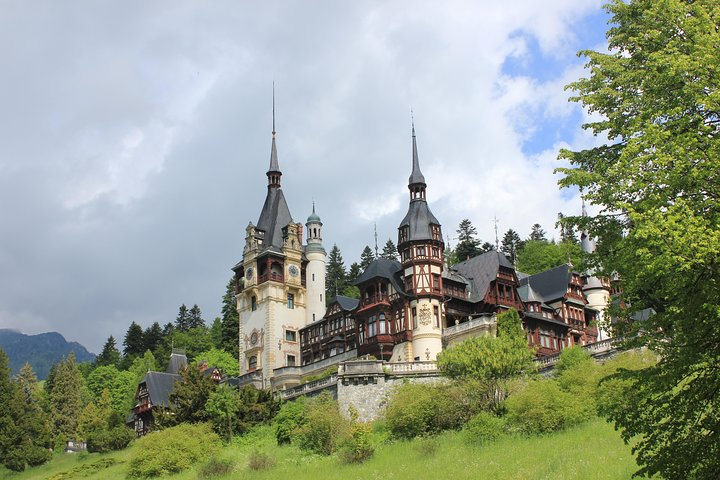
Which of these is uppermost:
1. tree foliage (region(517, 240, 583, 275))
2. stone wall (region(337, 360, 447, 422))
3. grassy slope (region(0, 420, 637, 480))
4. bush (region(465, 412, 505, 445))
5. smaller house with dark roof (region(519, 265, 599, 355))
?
tree foliage (region(517, 240, 583, 275))

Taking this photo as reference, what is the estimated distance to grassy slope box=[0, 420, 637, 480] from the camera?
30516mm

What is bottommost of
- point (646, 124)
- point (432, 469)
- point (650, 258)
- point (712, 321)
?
point (432, 469)

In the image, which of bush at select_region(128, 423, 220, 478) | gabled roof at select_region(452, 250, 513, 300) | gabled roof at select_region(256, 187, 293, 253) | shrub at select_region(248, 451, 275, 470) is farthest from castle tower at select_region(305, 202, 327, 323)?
shrub at select_region(248, 451, 275, 470)

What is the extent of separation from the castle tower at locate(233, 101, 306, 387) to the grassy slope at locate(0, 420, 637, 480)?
933 inches

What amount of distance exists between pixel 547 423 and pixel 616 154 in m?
20.2

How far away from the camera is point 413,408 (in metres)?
44.2

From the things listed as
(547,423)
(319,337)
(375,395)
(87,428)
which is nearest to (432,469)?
(547,423)

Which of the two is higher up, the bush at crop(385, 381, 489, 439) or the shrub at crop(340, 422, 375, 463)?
the bush at crop(385, 381, 489, 439)

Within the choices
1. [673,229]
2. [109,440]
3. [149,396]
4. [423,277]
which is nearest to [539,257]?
[423,277]

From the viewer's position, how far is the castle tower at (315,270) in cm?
7569

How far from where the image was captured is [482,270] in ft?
210

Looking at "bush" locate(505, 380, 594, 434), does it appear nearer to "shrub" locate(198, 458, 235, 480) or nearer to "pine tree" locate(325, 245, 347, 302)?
"shrub" locate(198, 458, 235, 480)

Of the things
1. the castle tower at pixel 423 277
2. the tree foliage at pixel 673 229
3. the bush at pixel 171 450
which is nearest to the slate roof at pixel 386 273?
the castle tower at pixel 423 277

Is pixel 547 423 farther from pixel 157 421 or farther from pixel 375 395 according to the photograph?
pixel 157 421
